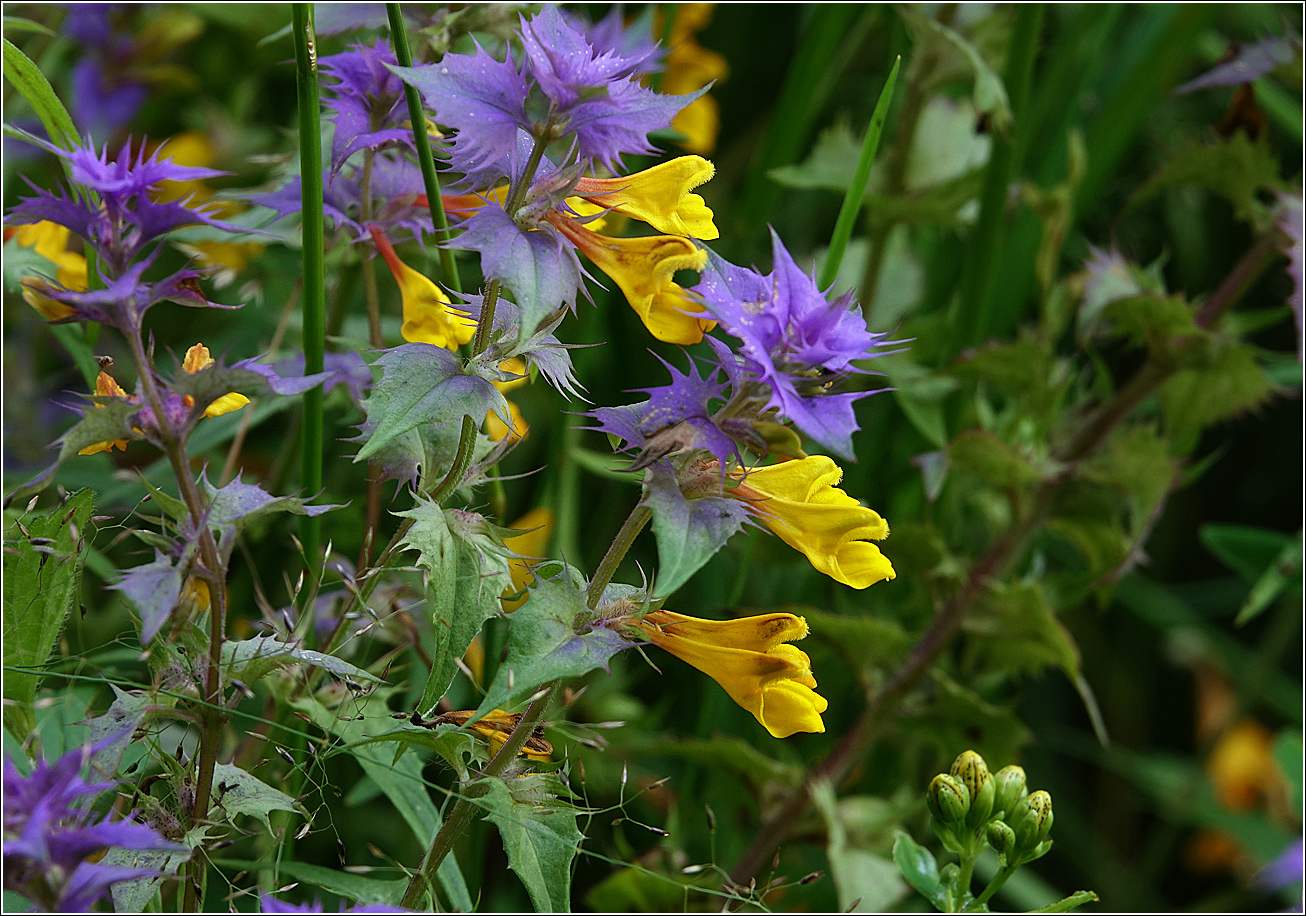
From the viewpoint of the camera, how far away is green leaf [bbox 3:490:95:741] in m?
0.32

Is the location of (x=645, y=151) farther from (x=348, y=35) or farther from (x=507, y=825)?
(x=348, y=35)

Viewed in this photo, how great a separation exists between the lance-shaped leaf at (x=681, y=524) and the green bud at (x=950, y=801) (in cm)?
15

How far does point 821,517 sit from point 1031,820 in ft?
0.49

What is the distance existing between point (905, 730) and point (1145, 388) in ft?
0.77

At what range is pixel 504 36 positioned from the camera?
0.44m

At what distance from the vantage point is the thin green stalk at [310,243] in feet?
1.14

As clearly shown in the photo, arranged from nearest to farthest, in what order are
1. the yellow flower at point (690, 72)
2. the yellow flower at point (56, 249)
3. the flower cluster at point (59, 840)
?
the flower cluster at point (59, 840) → the yellow flower at point (56, 249) → the yellow flower at point (690, 72)

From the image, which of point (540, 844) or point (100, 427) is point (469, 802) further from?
point (100, 427)

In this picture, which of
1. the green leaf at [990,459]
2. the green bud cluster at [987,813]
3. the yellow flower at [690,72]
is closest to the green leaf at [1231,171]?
the green leaf at [990,459]

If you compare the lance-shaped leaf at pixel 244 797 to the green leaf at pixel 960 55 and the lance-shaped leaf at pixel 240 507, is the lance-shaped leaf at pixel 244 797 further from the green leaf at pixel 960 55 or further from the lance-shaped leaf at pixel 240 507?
the green leaf at pixel 960 55

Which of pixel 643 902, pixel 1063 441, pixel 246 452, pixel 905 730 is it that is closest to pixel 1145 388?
pixel 1063 441

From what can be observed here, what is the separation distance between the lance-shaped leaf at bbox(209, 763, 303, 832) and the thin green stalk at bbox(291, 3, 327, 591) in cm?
7

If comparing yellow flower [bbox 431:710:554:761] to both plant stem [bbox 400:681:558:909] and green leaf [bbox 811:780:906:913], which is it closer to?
plant stem [bbox 400:681:558:909]

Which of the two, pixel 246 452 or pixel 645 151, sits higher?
pixel 645 151
